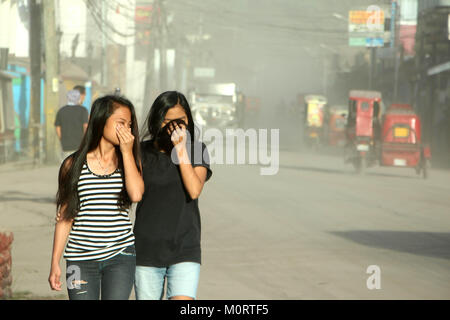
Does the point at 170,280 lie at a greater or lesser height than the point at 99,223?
lesser

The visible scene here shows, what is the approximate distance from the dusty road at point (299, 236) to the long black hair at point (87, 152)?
362 centimetres

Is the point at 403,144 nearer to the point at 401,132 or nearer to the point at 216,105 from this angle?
the point at 401,132

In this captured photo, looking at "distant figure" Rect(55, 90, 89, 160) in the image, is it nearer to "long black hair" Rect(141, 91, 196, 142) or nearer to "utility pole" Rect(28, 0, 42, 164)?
"long black hair" Rect(141, 91, 196, 142)

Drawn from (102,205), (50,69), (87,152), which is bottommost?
(102,205)

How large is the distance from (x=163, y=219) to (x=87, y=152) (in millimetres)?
554

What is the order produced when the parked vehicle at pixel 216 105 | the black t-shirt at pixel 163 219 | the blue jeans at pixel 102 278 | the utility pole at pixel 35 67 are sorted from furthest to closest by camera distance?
the parked vehicle at pixel 216 105, the utility pole at pixel 35 67, the black t-shirt at pixel 163 219, the blue jeans at pixel 102 278

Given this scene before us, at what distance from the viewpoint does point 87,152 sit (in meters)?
5.00

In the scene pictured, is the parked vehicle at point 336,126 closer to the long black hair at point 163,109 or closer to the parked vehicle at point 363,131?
the parked vehicle at point 363,131

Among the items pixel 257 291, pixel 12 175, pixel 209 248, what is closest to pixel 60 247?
pixel 257 291

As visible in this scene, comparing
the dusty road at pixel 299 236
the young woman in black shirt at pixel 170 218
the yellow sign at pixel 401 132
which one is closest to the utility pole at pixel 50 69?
the dusty road at pixel 299 236

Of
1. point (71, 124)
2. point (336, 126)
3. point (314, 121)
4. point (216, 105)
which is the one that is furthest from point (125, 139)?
point (216, 105)

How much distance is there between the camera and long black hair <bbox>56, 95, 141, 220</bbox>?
4.89m

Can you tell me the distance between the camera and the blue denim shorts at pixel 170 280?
4.98m
